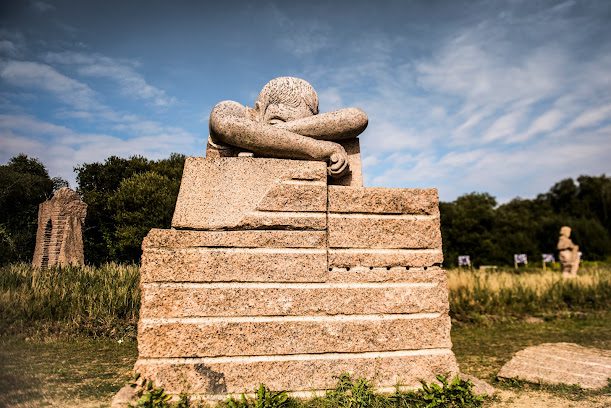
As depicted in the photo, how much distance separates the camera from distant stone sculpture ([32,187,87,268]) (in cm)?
1149

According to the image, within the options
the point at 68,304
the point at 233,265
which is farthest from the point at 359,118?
the point at 68,304

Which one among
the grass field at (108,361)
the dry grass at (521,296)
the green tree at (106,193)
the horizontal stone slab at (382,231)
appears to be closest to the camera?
the horizontal stone slab at (382,231)

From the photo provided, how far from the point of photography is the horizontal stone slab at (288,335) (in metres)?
2.96

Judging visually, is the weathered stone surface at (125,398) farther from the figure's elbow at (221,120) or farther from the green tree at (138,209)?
the green tree at (138,209)

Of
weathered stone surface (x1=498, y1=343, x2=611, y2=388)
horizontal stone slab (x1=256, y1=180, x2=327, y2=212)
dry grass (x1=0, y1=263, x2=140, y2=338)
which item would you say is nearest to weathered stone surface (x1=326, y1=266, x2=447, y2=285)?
horizontal stone slab (x1=256, y1=180, x2=327, y2=212)

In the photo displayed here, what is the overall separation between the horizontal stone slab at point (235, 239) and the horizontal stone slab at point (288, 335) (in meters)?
0.55

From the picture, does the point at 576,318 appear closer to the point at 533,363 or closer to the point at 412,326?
the point at 533,363

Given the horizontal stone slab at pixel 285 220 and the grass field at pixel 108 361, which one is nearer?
the horizontal stone slab at pixel 285 220

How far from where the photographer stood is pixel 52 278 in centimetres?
786

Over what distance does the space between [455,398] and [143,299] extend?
8.05 feet

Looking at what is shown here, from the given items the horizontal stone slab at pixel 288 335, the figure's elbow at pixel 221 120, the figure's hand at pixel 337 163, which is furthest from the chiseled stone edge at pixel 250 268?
the figure's elbow at pixel 221 120

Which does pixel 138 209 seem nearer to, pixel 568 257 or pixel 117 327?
pixel 117 327

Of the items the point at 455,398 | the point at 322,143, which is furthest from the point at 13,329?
the point at 455,398

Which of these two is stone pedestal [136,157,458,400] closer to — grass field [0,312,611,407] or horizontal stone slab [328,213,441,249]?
horizontal stone slab [328,213,441,249]
